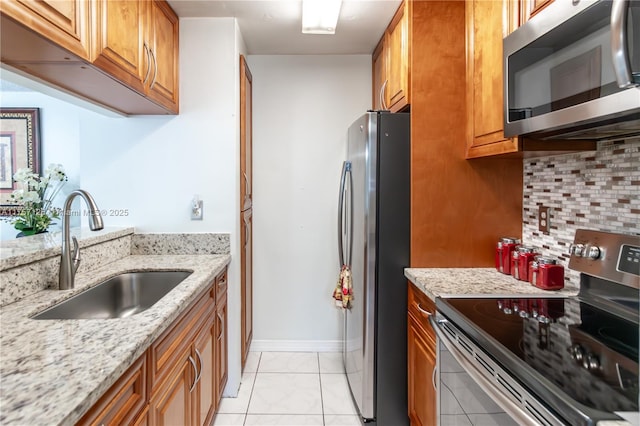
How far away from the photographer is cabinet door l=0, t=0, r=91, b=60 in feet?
3.07

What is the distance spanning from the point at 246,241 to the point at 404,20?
1.69m

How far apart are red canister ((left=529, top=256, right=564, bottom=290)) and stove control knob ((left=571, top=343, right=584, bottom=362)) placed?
54cm

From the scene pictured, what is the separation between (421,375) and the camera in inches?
63.9

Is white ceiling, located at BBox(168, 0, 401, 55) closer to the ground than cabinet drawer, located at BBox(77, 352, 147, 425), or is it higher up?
higher up

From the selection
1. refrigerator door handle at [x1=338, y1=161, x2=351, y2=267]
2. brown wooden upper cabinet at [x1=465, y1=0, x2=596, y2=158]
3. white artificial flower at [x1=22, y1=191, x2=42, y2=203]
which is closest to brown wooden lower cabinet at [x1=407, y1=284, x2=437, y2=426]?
refrigerator door handle at [x1=338, y1=161, x2=351, y2=267]

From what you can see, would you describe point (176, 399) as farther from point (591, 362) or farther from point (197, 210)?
point (591, 362)

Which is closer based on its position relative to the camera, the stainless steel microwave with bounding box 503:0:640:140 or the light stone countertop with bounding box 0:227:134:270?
the stainless steel microwave with bounding box 503:0:640:140

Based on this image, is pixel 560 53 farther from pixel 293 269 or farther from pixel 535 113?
pixel 293 269

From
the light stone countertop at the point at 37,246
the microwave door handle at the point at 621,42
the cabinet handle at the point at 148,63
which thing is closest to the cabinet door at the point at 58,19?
the cabinet handle at the point at 148,63

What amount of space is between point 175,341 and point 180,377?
151 millimetres

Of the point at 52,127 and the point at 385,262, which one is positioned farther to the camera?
the point at 52,127

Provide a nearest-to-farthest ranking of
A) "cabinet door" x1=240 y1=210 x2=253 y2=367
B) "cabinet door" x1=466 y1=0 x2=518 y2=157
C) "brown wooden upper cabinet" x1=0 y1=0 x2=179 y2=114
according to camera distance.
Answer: "brown wooden upper cabinet" x1=0 y1=0 x2=179 y2=114, "cabinet door" x1=466 y1=0 x2=518 y2=157, "cabinet door" x1=240 y1=210 x2=253 y2=367

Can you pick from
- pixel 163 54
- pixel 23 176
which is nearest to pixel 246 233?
pixel 163 54

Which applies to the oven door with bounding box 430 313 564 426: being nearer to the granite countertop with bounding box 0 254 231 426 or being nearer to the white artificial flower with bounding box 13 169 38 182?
the granite countertop with bounding box 0 254 231 426
